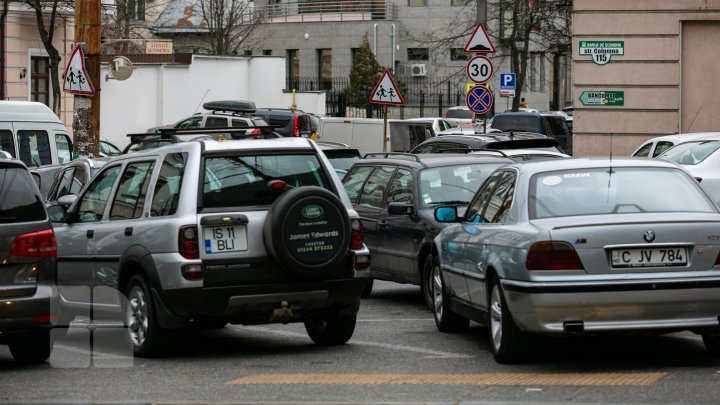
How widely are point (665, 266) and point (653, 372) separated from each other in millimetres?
749

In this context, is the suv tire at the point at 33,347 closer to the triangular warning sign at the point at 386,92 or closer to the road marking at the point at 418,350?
the road marking at the point at 418,350

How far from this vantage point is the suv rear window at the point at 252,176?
1087 centimetres

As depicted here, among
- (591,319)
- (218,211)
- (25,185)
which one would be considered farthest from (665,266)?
(25,185)

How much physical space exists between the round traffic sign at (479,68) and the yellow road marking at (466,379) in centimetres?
1674

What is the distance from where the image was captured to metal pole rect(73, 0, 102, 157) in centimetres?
2284

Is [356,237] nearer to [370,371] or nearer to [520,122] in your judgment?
[370,371]

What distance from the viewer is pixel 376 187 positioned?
15.6 m

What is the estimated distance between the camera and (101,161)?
1719 cm

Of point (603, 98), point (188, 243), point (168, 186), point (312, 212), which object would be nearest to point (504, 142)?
point (603, 98)

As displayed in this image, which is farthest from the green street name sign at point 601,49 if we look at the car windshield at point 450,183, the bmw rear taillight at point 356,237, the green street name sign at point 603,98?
the bmw rear taillight at point 356,237

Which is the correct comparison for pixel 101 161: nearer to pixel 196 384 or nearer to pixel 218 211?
pixel 218 211

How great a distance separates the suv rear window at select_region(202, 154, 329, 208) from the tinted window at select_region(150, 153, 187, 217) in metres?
0.23

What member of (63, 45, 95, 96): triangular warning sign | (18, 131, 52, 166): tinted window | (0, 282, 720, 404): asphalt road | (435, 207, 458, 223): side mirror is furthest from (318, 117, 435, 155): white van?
(435, 207, 458, 223): side mirror

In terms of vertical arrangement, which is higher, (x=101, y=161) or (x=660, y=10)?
(x=660, y=10)
